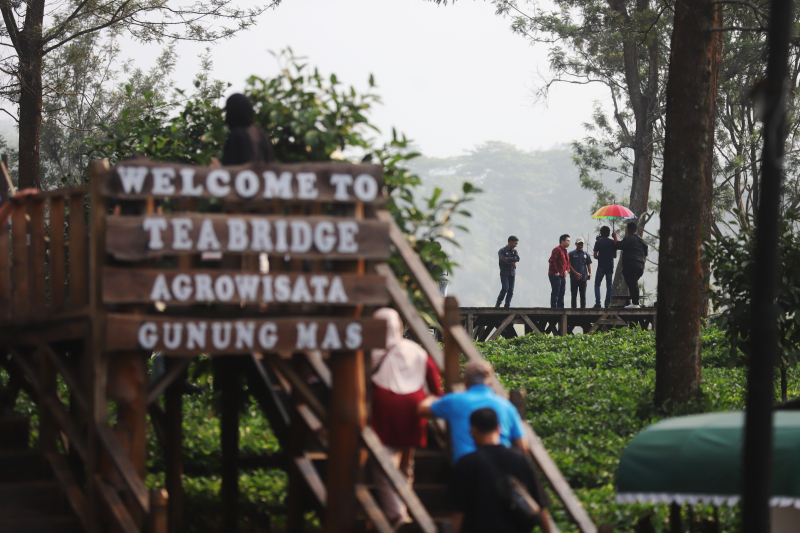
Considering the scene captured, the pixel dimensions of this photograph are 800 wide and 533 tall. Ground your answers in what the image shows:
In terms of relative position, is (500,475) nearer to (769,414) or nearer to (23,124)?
(769,414)

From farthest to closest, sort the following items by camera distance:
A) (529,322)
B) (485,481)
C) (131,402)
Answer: (529,322) → (131,402) → (485,481)

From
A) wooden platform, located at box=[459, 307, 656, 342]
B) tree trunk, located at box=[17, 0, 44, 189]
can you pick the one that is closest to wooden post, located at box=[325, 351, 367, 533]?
tree trunk, located at box=[17, 0, 44, 189]

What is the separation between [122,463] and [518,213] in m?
133

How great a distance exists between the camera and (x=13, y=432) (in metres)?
9.40

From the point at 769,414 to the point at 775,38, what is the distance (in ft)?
6.45

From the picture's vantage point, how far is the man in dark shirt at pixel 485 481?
18.8ft

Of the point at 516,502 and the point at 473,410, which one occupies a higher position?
the point at 473,410

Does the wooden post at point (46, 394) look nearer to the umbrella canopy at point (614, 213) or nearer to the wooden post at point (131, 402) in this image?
the wooden post at point (131, 402)

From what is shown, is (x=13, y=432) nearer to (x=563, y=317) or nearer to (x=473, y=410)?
(x=473, y=410)

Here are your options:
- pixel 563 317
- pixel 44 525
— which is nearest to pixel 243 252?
pixel 44 525

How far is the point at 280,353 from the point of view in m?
7.06

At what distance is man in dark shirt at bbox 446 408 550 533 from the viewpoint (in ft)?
18.8

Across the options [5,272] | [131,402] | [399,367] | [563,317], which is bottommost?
[563,317]

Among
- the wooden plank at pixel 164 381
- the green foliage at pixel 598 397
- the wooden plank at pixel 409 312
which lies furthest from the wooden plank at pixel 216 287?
the green foliage at pixel 598 397
